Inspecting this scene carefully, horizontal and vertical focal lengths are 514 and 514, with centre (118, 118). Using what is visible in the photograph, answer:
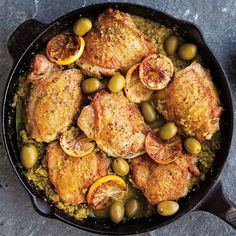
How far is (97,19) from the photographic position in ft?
11.2

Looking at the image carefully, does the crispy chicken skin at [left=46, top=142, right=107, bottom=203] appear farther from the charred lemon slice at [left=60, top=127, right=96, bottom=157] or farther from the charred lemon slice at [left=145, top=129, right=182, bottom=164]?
the charred lemon slice at [left=145, top=129, right=182, bottom=164]

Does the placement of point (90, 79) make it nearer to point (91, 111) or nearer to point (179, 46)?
point (91, 111)

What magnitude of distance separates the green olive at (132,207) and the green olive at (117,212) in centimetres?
3

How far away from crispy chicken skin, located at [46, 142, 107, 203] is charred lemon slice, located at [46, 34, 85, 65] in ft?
1.97

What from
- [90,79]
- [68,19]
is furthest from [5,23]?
[90,79]

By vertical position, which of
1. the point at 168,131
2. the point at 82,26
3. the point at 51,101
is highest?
the point at 82,26

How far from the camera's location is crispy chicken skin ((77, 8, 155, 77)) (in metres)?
3.32

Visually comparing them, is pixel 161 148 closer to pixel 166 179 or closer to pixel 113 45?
pixel 166 179

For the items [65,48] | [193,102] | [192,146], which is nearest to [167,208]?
[192,146]

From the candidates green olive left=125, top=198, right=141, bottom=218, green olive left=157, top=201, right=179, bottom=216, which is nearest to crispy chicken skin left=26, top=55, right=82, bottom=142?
green olive left=125, top=198, right=141, bottom=218

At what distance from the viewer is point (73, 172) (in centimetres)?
339

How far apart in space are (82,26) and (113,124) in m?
0.68

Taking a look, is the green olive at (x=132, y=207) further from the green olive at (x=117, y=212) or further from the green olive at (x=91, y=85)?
the green olive at (x=91, y=85)

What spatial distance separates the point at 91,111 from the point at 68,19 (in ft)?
2.07
